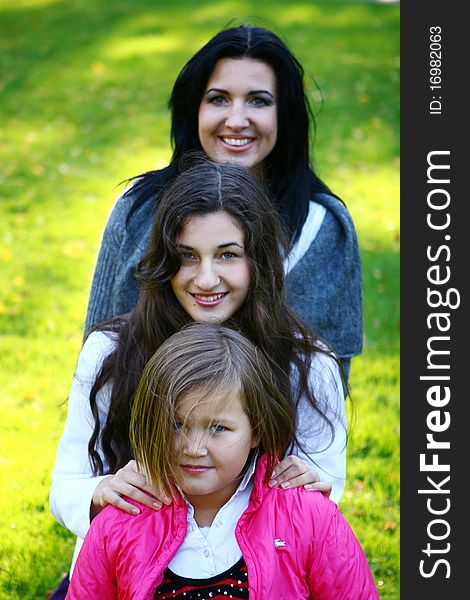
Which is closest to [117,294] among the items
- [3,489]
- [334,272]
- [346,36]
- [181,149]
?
[181,149]

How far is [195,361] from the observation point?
2393 mm

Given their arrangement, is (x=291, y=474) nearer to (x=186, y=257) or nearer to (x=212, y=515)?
(x=212, y=515)

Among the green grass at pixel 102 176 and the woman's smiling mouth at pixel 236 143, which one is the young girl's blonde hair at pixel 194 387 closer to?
the woman's smiling mouth at pixel 236 143

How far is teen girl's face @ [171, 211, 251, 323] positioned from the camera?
271 cm

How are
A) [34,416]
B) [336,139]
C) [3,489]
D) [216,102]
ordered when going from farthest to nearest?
1. [336,139]
2. [34,416]
3. [3,489]
4. [216,102]

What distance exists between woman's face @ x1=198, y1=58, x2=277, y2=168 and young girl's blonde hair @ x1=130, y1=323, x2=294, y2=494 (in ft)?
3.94

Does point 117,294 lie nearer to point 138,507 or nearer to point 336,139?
point 138,507

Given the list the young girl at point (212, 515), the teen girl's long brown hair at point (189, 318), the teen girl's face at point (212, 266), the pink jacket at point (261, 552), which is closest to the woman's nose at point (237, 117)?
the teen girl's long brown hair at point (189, 318)

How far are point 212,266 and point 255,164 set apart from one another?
1037 mm

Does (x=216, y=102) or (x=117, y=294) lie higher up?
(x=216, y=102)

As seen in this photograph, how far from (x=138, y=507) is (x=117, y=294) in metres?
1.26

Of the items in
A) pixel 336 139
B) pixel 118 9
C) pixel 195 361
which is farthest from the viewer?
pixel 118 9

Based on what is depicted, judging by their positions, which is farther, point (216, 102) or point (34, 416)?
point (34, 416)

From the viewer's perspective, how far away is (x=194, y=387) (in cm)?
235
